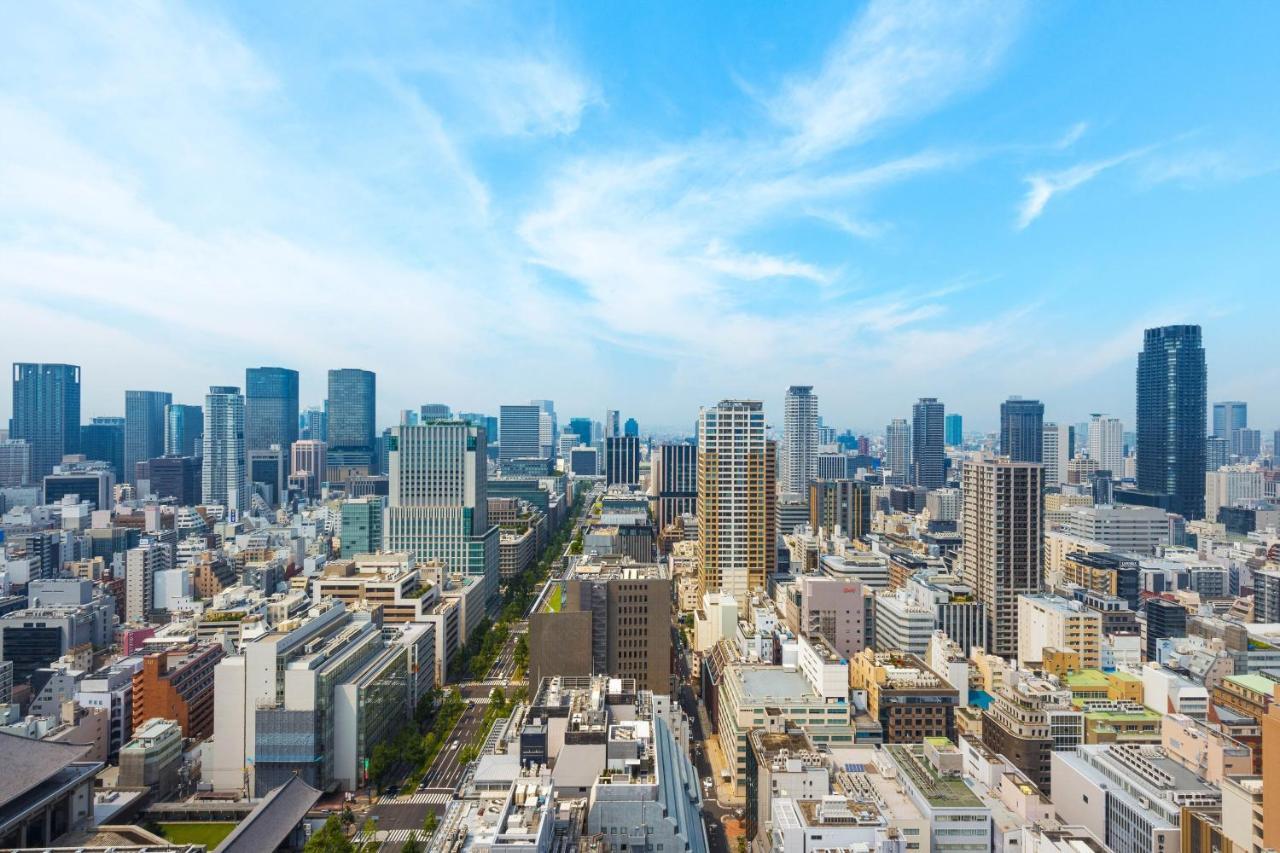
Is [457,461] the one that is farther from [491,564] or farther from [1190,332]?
[1190,332]

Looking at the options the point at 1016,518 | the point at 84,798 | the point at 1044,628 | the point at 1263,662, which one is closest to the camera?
the point at 84,798

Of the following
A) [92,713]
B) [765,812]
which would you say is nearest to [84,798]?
[92,713]

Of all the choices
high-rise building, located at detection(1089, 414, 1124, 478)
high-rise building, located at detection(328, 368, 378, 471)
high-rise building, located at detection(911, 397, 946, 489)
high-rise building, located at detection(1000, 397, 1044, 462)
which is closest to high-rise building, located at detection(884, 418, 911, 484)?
high-rise building, located at detection(911, 397, 946, 489)

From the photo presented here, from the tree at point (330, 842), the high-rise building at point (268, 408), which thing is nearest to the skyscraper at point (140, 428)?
the high-rise building at point (268, 408)

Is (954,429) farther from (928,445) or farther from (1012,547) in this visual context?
(1012,547)

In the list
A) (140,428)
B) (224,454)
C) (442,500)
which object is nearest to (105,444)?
(140,428)

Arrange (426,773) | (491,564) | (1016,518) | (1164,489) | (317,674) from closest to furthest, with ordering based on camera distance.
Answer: (317,674) → (426,773) → (1016,518) → (491,564) → (1164,489)

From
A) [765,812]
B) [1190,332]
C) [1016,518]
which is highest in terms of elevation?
[1190,332]

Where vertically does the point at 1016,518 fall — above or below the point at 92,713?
above
